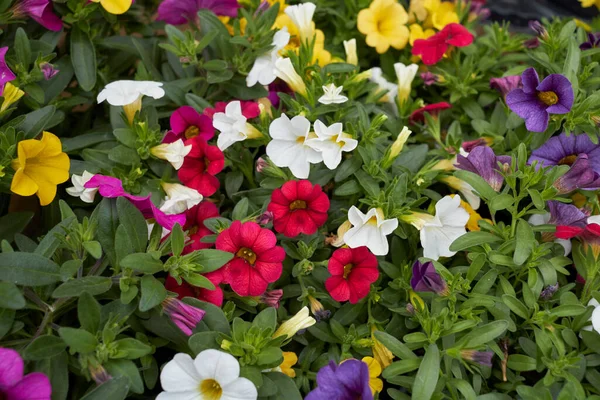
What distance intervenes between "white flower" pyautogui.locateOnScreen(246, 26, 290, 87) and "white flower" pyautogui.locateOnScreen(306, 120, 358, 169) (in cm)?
27

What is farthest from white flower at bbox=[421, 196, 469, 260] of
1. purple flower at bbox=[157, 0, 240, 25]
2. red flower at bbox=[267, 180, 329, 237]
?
purple flower at bbox=[157, 0, 240, 25]

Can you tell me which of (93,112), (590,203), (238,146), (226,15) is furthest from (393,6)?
(93,112)

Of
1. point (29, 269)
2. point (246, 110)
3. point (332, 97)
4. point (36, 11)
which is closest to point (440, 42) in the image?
point (332, 97)

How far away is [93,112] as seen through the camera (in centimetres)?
174

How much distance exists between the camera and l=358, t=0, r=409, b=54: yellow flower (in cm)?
179

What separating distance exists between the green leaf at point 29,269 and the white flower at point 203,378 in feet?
0.92

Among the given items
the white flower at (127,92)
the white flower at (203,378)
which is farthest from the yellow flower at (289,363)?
the white flower at (127,92)

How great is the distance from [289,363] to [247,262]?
0.23 metres

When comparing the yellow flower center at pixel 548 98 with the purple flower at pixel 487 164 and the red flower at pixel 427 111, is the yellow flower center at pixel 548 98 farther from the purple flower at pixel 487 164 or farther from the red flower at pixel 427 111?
the red flower at pixel 427 111

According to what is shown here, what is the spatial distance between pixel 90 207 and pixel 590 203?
3.88ft

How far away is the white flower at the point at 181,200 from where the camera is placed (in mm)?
1311

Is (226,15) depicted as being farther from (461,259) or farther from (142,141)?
(461,259)

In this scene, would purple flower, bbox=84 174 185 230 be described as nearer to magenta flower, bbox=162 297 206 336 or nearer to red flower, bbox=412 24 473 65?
magenta flower, bbox=162 297 206 336

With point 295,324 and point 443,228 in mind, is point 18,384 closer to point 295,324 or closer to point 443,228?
point 295,324
